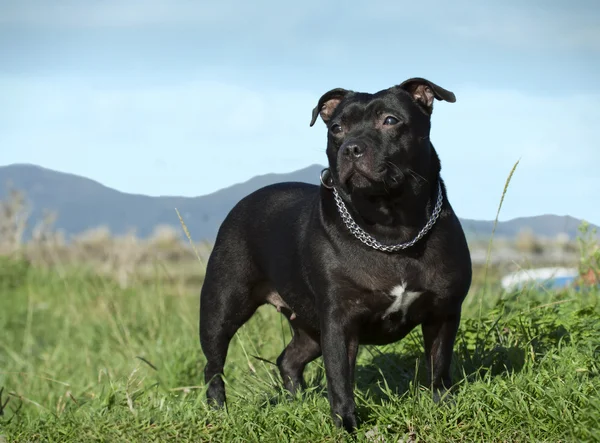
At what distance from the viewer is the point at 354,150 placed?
414cm

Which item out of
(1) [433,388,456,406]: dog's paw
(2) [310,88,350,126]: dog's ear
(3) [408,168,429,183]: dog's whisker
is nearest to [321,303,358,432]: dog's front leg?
(1) [433,388,456,406]: dog's paw

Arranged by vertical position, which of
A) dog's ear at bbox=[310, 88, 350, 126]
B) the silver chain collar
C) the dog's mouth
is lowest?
the silver chain collar

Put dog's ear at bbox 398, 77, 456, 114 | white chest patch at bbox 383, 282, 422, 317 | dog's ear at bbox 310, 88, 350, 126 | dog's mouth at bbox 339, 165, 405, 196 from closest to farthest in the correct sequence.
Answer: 1. dog's mouth at bbox 339, 165, 405, 196
2. white chest patch at bbox 383, 282, 422, 317
3. dog's ear at bbox 398, 77, 456, 114
4. dog's ear at bbox 310, 88, 350, 126

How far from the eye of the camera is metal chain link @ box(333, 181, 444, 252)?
14.1ft

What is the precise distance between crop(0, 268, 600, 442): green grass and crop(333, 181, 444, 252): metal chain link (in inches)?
28.6

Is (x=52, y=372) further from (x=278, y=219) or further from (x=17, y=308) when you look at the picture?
(x=278, y=219)

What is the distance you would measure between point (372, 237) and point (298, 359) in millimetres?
1384

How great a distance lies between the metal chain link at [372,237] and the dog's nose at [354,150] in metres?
0.37

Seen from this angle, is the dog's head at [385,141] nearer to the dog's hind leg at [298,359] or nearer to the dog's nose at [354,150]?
the dog's nose at [354,150]

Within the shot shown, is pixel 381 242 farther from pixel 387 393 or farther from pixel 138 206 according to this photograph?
pixel 138 206

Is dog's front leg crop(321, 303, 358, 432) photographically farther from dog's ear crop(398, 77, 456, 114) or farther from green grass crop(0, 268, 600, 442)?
dog's ear crop(398, 77, 456, 114)

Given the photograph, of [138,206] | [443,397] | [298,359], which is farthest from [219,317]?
[138,206]

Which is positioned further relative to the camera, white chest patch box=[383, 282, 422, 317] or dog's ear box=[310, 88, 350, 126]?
dog's ear box=[310, 88, 350, 126]

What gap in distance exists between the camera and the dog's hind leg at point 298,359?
17.7 ft
